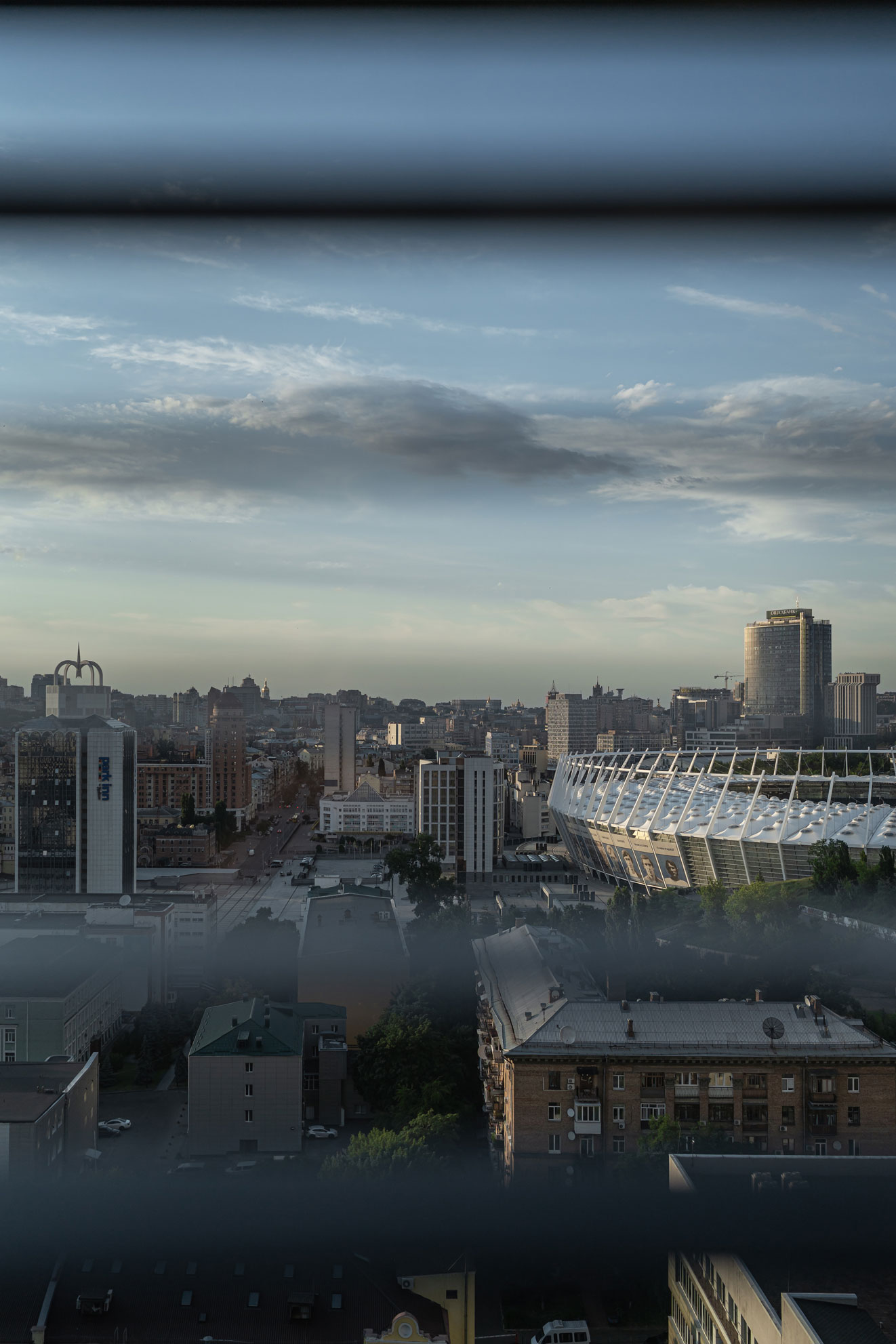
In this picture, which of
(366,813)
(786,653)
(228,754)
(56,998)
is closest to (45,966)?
(56,998)

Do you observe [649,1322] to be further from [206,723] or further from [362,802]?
[362,802]

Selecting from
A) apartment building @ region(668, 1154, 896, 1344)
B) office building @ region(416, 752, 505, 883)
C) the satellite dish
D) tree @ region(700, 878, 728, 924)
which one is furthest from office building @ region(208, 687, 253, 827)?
office building @ region(416, 752, 505, 883)

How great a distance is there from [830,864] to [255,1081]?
843 centimetres

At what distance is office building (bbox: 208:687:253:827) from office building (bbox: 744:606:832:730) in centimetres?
134

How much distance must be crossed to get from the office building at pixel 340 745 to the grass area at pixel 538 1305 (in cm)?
183

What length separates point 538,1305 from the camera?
3.59 feet

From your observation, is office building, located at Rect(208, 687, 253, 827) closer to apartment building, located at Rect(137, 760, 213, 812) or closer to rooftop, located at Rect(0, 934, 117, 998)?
apartment building, located at Rect(137, 760, 213, 812)

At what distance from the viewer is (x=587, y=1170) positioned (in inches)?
47.6

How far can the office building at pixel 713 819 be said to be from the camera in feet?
38.9

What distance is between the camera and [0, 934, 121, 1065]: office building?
4.77ft

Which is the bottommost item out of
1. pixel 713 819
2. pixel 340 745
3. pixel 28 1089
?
pixel 713 819

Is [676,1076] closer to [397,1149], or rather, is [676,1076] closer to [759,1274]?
[397,1149]

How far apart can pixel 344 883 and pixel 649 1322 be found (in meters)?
6.14

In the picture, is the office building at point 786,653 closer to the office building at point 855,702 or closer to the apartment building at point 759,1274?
the office building at point 855,702
